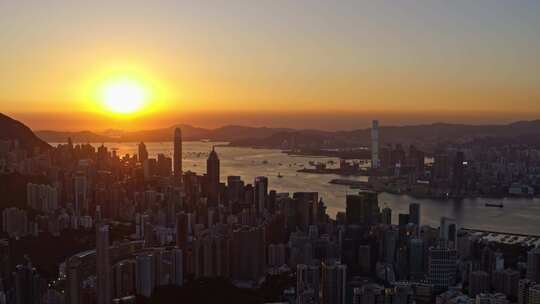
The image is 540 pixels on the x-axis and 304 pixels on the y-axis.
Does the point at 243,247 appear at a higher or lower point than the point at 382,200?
higher

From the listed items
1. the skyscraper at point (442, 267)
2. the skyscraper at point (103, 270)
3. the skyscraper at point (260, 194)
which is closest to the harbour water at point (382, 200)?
the skyscraper at point (260, 194)

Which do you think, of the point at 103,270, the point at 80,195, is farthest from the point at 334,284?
the point at 80,195

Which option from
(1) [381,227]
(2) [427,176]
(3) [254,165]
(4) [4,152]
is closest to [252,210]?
(1) [381,227]

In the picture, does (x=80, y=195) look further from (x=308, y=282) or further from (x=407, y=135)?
(x=407, y=135)

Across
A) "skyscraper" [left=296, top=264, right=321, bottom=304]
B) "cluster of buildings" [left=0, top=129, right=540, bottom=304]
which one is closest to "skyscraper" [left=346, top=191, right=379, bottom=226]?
"cluster of buildings" [left=0, top=129, right=540, bottom=304]

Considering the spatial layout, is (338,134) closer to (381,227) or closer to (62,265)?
(381,227)

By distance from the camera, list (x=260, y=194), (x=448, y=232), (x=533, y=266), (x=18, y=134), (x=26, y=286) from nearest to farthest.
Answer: (x=26, y=286) → (x=533, y=266) → (x=448, y=232) → (x=260, y=194) → (x=18, y=134)

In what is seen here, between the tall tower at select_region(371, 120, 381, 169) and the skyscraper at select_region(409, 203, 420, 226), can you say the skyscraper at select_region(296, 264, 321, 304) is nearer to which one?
the skyscraper at select_region(409, 203, 420, 226)
